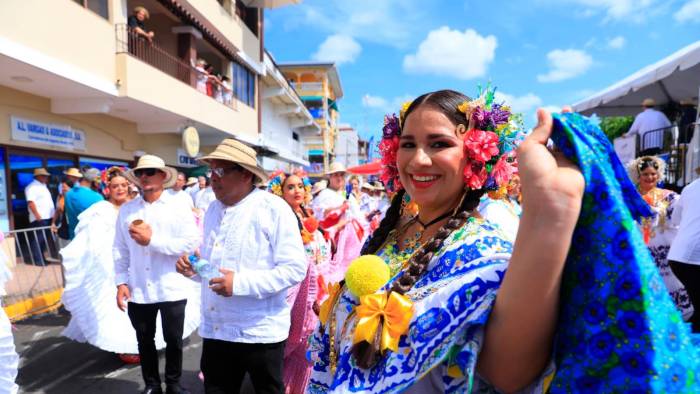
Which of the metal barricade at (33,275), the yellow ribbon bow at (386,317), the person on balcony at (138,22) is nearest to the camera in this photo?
the yellow ribbon bow at (386,317)

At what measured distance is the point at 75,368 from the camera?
4215 millimetres

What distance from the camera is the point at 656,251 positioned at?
15.6 ft

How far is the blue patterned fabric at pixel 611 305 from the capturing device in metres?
0.80

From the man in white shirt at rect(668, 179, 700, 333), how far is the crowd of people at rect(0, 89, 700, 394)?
0.04 feet

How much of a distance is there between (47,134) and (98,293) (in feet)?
21.0

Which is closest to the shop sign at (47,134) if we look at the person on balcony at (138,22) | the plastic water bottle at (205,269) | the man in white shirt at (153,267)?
the person on balcony at (138,22)

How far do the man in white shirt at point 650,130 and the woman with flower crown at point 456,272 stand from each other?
9.03 metres

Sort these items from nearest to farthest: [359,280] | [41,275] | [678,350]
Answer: [678,350], [359,280], [41,275]

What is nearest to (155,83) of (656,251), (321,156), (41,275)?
(41,275)

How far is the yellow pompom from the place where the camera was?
1.31 metres

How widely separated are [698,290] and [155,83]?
11.0 metres

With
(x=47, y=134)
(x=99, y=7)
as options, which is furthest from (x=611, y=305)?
(x=99, y=7)

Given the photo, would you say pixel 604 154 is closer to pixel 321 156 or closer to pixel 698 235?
pixel 698 235

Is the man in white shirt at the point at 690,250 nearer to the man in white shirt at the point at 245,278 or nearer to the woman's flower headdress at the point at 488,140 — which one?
the woman's flower headdress at the point at 488,140
